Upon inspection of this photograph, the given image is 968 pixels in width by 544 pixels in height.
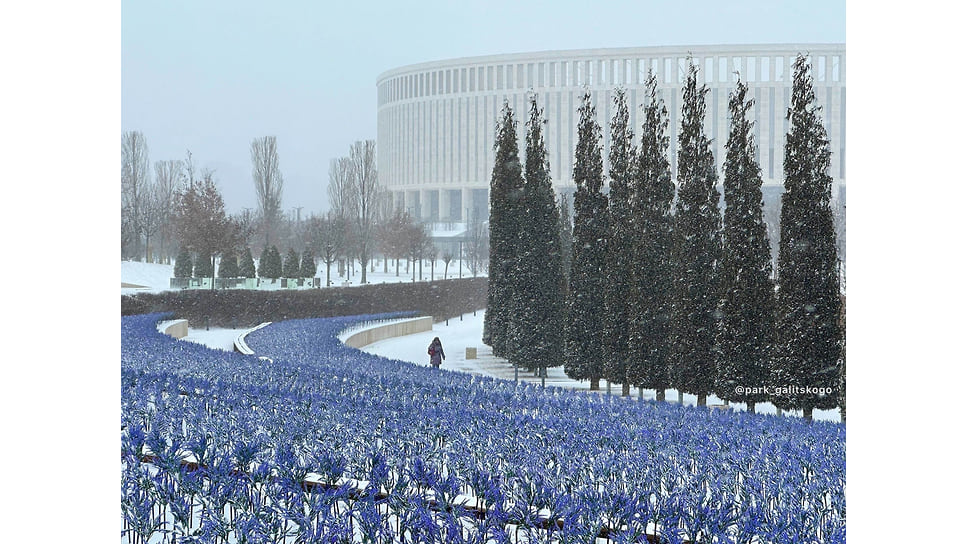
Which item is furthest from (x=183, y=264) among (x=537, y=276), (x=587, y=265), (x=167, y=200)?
(x=587, y=265)

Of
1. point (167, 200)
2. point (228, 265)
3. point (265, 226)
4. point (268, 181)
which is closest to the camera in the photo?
point (228, 265)

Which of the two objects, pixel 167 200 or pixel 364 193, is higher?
pixel 364 193

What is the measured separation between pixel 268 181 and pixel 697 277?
1249cm

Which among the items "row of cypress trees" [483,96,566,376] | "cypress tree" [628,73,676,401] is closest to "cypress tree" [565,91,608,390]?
"cypress tree" [628,73,676,401]

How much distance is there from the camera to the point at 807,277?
1105 cm

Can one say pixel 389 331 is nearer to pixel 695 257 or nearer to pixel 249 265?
pixel 249 265

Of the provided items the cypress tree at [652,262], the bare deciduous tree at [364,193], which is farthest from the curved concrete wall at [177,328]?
the cypress tree at [652,262]

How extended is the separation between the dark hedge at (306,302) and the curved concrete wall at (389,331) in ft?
2.01

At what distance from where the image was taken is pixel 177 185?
18.0 meters

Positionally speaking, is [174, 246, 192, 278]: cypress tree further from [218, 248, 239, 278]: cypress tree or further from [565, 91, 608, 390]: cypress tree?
[565, 91, 608, 390]: cypress tree

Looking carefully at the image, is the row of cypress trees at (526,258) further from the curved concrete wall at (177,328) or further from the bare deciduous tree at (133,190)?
the bare deciduous tree at (133,190)

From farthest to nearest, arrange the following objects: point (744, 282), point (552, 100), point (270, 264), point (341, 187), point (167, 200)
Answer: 1. point (552, 100)
2. point (341, 187)
3. point (270, 264)
4. point (167, 200)
5. point (744, 282)

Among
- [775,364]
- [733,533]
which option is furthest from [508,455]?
[775,364]
